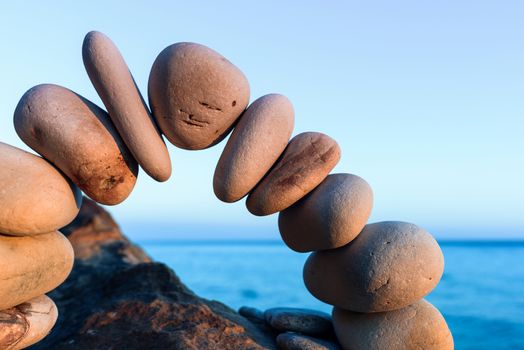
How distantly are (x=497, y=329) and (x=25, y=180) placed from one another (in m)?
9.55

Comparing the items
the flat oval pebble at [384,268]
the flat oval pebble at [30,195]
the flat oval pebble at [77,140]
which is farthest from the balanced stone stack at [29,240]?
the flat oval pebble at [384,268]

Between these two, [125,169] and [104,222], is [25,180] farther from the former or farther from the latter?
[104,222]

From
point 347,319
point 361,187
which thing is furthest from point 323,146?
point 347,319

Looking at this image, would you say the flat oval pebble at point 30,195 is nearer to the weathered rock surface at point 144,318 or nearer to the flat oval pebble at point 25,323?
the flat oval pebble at point 25,323

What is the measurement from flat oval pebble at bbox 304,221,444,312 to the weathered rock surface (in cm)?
65

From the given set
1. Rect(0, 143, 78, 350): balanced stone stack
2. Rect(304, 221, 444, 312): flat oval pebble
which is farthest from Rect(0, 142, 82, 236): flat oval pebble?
Rect(304, 221, 444, 312): flat oval pebble

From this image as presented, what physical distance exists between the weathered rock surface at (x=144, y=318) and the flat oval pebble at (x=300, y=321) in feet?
0.43

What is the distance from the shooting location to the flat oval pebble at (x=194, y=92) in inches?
112

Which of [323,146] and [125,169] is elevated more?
[323,146]

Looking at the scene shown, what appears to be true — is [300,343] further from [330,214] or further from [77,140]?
[77,140]

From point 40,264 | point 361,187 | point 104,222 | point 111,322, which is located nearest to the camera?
point 40,264

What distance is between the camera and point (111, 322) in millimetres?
3303

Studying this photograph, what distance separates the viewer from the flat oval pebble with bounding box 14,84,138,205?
278 centimetres

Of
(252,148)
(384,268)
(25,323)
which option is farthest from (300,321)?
(25,323)
